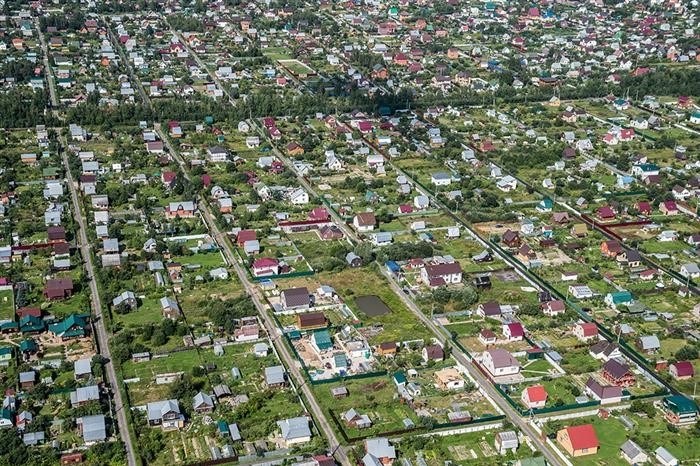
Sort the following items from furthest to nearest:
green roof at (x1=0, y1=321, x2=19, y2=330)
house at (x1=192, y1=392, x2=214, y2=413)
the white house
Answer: the white house → green roof at (x1=0, y1=321, x2=19, y2=330) → house at (x1=192, y1=392, x2=214, y2=413)

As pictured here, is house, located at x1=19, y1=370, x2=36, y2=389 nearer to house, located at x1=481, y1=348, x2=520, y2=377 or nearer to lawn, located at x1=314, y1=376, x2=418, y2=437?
lawn, located at x1=314, y1=376, x2=418, y2=437

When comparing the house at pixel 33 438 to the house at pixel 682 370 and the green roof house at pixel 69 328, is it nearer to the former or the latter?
the green roof house at pixel 69 328

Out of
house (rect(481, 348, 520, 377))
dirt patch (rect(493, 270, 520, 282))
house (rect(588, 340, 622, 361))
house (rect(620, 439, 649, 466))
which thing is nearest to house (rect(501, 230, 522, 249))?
dirt patch (rect(493, 270, 520, 282))

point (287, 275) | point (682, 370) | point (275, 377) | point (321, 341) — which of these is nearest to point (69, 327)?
point (275, 377)

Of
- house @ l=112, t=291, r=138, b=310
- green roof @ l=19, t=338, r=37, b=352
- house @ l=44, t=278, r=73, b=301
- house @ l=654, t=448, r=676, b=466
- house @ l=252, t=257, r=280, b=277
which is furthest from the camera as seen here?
house @ l=252, t=257, r=280, b=277

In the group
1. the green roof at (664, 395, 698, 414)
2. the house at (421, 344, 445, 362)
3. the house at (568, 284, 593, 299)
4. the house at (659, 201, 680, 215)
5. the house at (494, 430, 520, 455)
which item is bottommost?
the house at (659, 201, 680, 215)

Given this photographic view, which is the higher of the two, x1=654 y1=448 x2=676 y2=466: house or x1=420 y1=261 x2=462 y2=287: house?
x1=654 y1=448 x2=676 y2=466: house

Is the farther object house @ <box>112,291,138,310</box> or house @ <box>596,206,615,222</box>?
house @ <box>596,206,615,222</box>

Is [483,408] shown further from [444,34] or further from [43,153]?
[444,34]

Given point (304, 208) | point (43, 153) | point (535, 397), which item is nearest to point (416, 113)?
point (304, 208)
